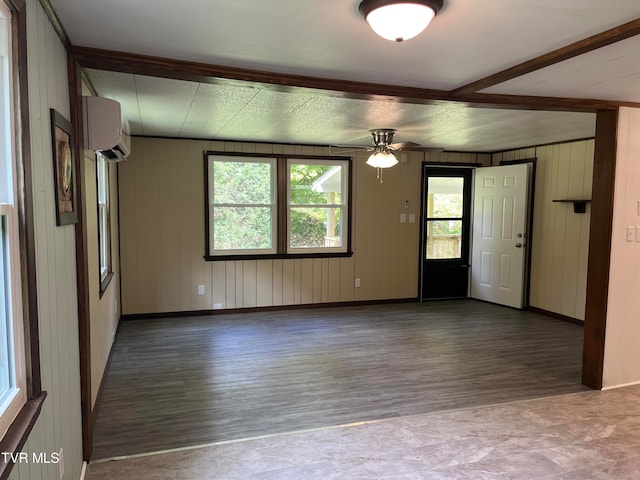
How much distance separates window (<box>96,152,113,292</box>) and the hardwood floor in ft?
2.63

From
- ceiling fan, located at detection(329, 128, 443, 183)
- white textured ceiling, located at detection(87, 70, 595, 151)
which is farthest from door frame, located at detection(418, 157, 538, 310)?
ceiling fan, located at detection(329, 128, 443, 183)

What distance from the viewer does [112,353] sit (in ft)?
13.2

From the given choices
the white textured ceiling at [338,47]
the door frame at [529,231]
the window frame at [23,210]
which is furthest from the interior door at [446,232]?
the window frame at [23,210]

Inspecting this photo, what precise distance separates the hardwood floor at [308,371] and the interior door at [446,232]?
1.05m

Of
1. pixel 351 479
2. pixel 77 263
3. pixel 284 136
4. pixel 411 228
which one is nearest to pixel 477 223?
pixel 411 228

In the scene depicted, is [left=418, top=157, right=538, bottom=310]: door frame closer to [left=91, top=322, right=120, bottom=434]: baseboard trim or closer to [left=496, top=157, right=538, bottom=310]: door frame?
[left=496, top=157, right=538, bottom=310]: door frame

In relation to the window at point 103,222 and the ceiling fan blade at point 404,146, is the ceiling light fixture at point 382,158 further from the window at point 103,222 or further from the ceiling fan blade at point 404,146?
the window at point 103,222

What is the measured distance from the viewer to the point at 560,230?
18.0 ft

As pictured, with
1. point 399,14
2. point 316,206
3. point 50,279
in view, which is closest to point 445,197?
point 316,206

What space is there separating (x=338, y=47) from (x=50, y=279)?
1618 millimetres

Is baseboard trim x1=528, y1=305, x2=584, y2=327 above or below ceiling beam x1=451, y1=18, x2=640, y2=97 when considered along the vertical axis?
Answer: below

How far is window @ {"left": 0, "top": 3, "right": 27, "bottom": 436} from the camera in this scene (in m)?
1.24

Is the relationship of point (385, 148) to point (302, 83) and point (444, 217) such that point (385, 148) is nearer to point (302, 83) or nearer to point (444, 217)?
point (302, 83)

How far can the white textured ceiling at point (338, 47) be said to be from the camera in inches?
67.4
